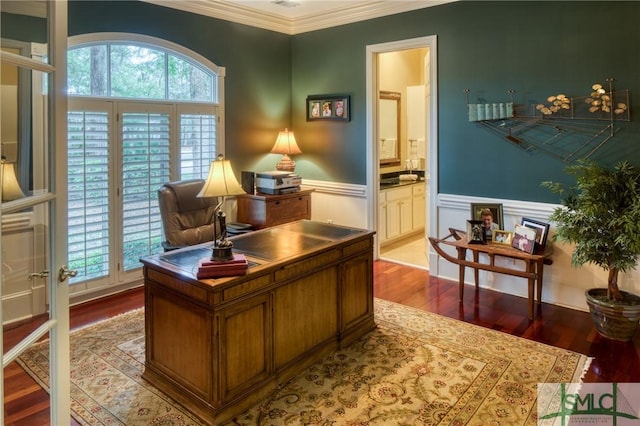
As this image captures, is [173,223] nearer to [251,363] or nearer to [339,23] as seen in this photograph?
[251,363]

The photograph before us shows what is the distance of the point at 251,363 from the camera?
258 cm

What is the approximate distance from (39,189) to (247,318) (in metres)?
1.23

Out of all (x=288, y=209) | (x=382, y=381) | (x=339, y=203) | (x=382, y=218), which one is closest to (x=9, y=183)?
(x=382, y=381)

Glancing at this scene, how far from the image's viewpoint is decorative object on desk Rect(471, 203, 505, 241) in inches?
162

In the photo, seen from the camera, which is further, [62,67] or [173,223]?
[173,223]

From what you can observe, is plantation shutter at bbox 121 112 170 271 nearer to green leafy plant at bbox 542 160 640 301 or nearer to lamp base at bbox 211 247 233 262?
lamp base at bbox 211 247 233 262

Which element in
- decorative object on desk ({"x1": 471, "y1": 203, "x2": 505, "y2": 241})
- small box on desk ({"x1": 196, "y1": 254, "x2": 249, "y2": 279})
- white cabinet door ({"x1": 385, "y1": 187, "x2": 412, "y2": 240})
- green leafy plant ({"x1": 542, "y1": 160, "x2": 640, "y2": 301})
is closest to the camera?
small box on desk ({"x1": 196, "y1": 254, "x2": 249, "y2": 279})

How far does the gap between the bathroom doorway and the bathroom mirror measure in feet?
0.05

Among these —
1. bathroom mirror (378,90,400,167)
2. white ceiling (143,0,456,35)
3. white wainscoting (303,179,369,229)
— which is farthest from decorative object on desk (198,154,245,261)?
bathroom mirror (378,90,400,167)

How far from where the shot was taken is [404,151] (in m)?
7.01

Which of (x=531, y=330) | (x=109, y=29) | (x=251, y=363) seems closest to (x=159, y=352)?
(x=251, y=363)

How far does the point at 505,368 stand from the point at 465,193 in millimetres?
2036

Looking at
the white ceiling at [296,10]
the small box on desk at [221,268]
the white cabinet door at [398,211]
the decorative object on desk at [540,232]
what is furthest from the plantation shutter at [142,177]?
the decorative object on desk at [540,232]

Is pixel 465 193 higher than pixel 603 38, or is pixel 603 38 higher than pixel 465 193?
pixel 603 38
